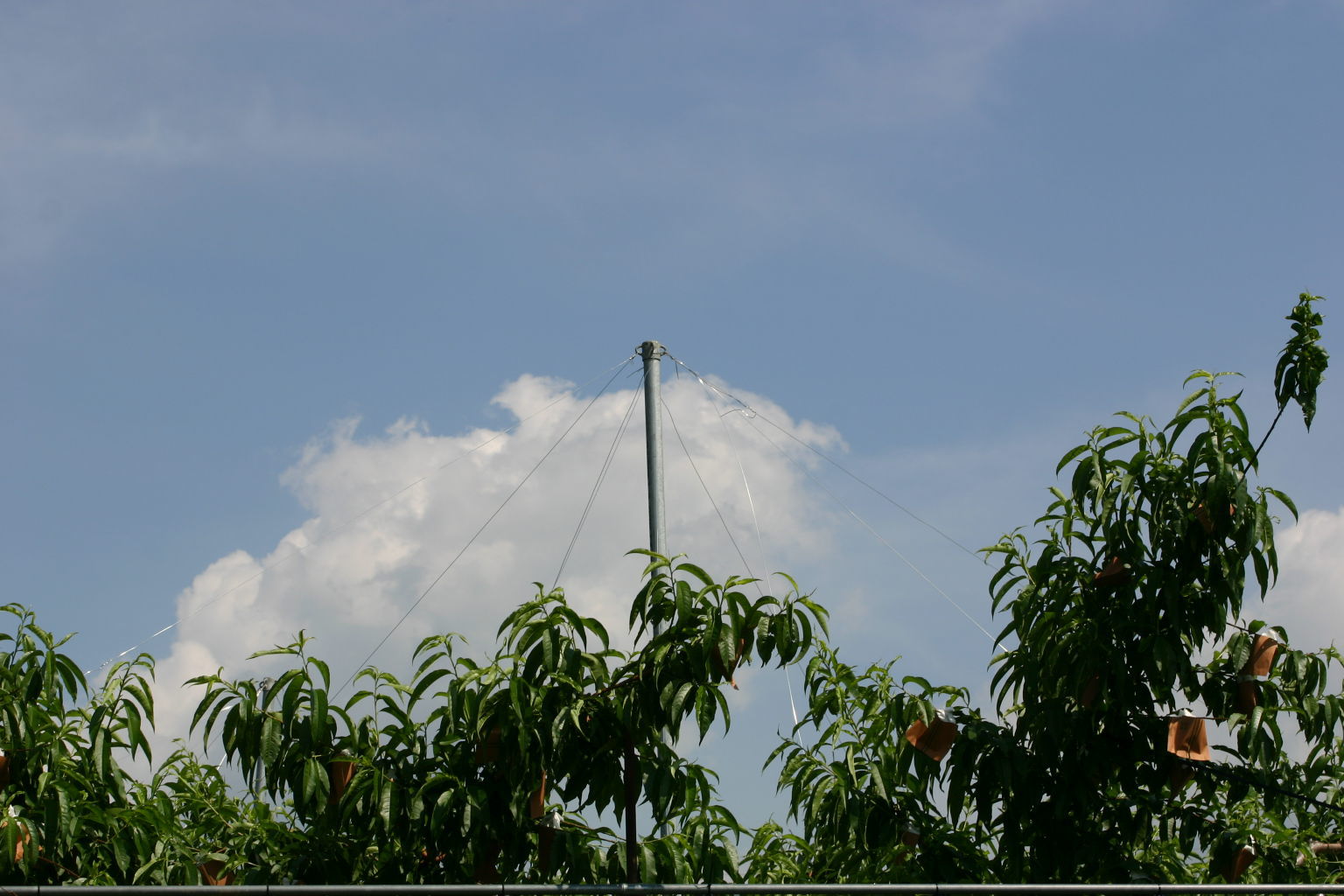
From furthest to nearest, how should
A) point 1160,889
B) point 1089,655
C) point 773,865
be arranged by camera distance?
point 773,865
point 1089,655
point 1160,889

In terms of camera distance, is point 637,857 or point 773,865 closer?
point 637,857

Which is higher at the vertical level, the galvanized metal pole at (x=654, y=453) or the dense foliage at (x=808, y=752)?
the galvanized metal pole at (x=654, y=453)

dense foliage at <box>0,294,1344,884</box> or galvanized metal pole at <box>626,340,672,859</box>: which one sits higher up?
galvanized metal pole at <box>626,340,672,859</box>

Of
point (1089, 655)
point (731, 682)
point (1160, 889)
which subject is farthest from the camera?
point (1089, 655)

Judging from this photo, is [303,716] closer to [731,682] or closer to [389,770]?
[389,770]

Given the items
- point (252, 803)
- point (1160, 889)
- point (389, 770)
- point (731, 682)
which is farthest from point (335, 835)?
point (1160, 889)

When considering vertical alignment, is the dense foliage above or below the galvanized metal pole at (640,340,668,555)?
below

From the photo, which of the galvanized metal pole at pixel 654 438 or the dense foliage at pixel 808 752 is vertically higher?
the galvanized metal pole at pixel 654 438

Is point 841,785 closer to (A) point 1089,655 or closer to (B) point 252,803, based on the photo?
(A) point 1089,655

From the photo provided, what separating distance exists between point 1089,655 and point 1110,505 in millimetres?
515

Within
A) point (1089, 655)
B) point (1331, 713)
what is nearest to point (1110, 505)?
point (1089, 655)

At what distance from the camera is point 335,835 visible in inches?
166

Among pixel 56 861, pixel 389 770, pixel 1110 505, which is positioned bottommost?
pixel 56 861

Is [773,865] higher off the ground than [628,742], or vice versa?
[628,742]
